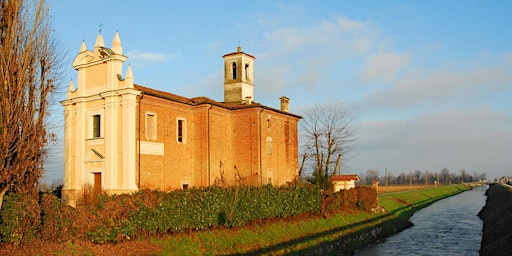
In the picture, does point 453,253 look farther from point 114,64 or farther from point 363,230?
point 114,64

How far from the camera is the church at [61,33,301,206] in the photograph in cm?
2362

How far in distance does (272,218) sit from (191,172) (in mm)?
7770

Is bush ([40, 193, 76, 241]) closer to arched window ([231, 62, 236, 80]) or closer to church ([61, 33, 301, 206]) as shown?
church ([61, 33, 301, 206])

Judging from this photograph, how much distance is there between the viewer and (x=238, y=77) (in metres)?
34.1

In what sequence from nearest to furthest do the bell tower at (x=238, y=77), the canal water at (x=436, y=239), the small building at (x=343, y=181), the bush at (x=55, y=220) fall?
the bush at (x=55, y=220)
the canal water at (x=436, y=239)
the bell tower at (x=238, y=77)
the small building at (x=343, y=181)

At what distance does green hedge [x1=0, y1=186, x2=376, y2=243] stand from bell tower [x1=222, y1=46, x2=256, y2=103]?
12.8 metres

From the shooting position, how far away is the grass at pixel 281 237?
1636 cm

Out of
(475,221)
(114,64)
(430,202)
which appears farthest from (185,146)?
(430,202)

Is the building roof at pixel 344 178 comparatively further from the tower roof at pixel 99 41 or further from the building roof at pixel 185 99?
the tower roof at pixel 99 41

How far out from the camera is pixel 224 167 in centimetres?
3005

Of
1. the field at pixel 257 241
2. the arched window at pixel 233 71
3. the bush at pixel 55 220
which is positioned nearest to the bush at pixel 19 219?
the bush at pixel 55 220

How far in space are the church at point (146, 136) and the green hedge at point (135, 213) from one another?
12.7 ft

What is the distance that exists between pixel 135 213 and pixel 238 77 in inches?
797

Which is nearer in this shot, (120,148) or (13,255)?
(13,255)
